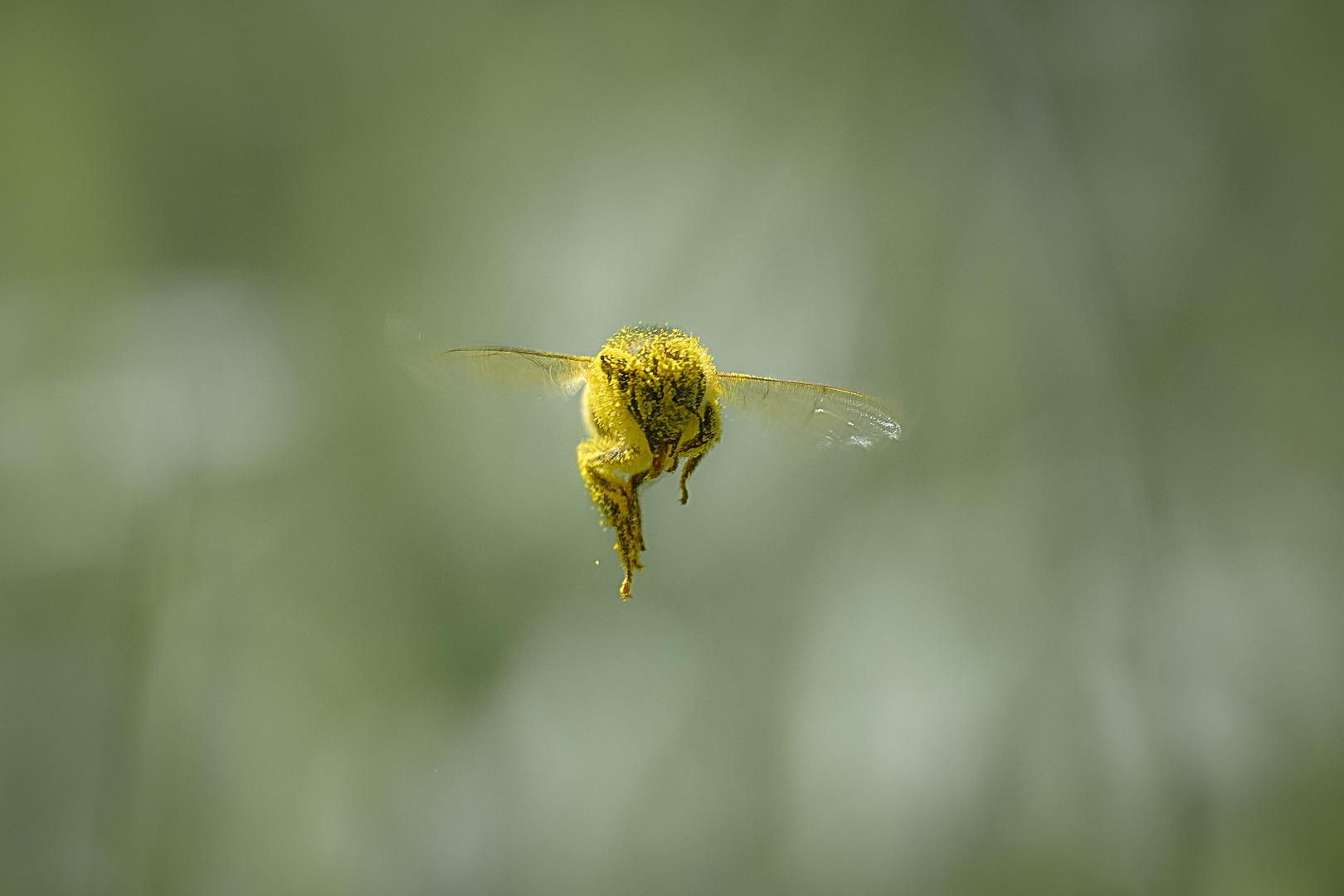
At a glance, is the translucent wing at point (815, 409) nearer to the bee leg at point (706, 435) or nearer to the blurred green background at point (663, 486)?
the bee leg at point (706, 435)

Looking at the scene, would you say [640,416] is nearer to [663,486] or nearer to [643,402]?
[643,402]

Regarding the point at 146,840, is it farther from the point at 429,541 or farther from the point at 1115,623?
the point at 1115,623

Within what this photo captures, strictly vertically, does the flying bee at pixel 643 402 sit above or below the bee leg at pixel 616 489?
above

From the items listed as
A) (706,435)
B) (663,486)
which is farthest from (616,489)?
(663,486)

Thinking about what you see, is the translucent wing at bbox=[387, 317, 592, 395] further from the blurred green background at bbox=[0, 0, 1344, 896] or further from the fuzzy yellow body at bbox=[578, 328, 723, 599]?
the blurred green background at bbox=[0, 0, 1344, 896]

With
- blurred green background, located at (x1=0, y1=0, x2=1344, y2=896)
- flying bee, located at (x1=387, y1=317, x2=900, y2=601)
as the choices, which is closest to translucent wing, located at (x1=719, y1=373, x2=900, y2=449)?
flying bee, located at (x1=387, y1=317, x2=900, y2=601)

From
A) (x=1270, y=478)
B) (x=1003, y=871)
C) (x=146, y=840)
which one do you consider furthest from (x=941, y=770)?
(x=146, y=840)

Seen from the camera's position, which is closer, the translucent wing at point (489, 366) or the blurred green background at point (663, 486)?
the translucent wing at point (489, 366)

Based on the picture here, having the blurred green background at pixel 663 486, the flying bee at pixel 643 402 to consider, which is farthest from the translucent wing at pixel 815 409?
the blurred green background at pixel 663 486
